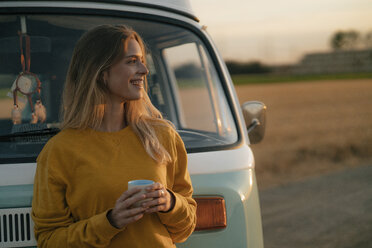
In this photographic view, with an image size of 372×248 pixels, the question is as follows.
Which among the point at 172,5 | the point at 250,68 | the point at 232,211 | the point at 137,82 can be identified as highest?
the point at 172,5

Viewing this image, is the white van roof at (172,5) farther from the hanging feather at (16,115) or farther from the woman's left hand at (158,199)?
the woman's left hand at (158,199)

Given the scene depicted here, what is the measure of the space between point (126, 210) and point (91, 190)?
8.5 inches

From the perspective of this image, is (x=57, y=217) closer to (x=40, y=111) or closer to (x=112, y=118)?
(x=112, y=118)

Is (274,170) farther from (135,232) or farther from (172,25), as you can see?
(135,232)

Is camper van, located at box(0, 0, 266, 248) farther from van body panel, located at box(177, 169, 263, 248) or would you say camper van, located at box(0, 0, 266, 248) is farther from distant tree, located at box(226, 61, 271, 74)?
distant tree, located at box(226, 61, 271, 74)

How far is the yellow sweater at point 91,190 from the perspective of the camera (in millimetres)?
1864

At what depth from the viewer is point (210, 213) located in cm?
238

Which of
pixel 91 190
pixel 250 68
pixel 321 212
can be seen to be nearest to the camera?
pixel 91 190

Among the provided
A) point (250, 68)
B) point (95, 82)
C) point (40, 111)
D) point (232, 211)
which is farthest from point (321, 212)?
point (250, 68)

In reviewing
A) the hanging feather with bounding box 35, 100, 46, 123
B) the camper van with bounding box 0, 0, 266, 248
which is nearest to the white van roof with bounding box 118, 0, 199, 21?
the camper van with bounding box 0, 0, 266, 248

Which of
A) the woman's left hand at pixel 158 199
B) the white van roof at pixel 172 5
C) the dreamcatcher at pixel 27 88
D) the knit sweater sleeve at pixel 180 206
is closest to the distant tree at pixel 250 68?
the white van roof at pixel 172 5

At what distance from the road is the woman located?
144 inches

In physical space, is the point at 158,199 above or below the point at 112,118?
below

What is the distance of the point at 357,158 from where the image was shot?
10.9 metres
